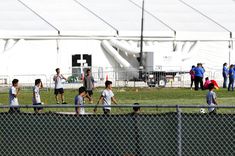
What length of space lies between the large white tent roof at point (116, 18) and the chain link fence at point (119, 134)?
123ft

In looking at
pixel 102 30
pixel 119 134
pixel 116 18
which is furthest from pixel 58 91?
pixel 116 18

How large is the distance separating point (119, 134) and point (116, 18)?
137 feet

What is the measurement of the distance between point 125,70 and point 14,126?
130 ft

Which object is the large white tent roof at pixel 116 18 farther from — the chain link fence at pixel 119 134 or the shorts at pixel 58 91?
the chain link fence at pixel 119 134

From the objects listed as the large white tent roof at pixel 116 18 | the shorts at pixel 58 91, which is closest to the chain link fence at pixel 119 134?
the shorts at pixel 58 91

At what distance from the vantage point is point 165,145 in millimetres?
12352

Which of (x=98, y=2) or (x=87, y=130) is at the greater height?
(x=98, y=2)

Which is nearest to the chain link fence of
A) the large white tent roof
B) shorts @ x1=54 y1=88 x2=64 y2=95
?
shorts @ x1=54 y1=88 x2=64 y2=95

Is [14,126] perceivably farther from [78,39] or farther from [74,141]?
[78,39]

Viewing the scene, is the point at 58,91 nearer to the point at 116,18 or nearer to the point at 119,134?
the point at 119,134

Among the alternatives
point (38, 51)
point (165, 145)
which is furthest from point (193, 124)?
point (38, 51)

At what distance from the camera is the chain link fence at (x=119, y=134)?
484 inches

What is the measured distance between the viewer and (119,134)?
12477 mm

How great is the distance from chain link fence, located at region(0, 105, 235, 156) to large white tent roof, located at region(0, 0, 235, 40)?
3743 centimetres
